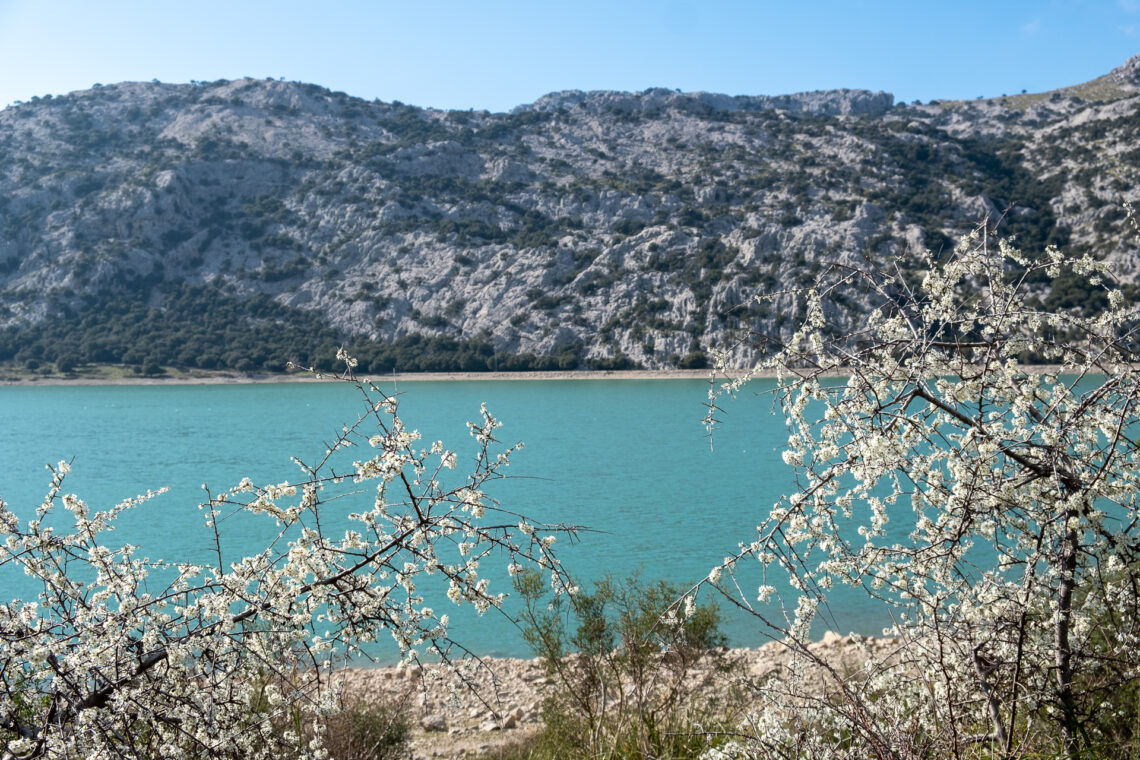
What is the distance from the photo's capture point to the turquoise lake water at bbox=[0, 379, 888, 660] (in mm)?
19297

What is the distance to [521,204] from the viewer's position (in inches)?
4437

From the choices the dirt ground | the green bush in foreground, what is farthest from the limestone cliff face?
the green bush in foreground

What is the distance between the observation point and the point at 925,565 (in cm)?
394

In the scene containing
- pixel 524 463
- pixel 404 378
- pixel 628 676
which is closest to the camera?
pixel 628 676

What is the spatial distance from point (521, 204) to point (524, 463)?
8437 centimetres

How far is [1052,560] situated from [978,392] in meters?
0.83

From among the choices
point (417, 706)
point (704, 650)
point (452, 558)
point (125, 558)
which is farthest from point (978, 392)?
point (452, 558)

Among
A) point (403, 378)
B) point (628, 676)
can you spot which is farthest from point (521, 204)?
point (628, 676)

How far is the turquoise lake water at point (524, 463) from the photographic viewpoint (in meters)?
19.3

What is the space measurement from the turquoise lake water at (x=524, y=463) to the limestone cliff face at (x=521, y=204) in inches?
868

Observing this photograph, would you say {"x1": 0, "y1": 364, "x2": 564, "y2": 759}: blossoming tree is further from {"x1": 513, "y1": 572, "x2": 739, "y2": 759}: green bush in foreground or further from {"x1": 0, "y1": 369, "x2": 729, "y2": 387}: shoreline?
{"x1": 0, "y1": 369, "x2": 729, "y2": 387}: shoreline

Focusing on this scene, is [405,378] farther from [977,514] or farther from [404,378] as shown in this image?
[977,514]

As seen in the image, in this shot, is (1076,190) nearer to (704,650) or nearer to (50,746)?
(704,650)

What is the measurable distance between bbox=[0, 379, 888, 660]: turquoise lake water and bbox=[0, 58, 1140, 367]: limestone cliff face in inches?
868
